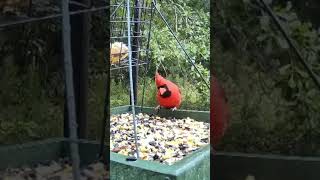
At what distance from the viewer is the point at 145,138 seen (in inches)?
138

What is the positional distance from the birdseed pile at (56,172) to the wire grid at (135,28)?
5.11 ft

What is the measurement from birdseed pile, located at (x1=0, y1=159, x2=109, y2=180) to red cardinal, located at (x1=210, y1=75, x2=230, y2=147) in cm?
41

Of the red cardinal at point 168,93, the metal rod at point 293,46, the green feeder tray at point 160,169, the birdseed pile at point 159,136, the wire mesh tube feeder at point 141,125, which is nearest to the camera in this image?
the metal rod at point 293,46

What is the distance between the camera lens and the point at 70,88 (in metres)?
1.56

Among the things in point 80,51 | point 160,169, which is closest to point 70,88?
point 80,51

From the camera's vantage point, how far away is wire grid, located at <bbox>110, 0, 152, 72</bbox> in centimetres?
322

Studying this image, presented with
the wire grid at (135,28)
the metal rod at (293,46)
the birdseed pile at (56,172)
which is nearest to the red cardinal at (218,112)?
the metal rod at (293,46)

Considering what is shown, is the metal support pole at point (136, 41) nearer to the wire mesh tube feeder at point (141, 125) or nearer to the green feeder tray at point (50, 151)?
the wire mesh tube feeder at point (141, 125)

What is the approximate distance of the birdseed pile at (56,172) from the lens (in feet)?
5.18

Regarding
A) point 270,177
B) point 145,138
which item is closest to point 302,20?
point 270,177

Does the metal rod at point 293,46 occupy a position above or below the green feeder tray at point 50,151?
above

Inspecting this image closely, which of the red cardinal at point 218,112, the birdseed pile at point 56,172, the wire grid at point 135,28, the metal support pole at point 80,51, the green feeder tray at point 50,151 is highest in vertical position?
the wire grid at point 135,28

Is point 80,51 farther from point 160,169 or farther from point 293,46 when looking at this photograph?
point 160,169

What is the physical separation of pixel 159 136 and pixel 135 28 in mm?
863
